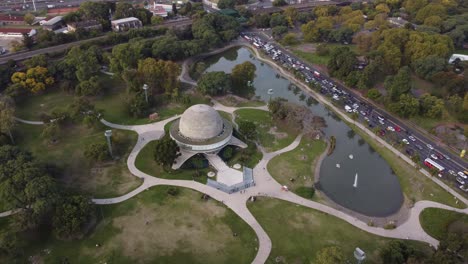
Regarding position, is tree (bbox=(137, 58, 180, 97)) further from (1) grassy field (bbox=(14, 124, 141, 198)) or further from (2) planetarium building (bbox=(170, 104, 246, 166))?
(2) planetarium building (bbox=(170, 104, 246, 166))

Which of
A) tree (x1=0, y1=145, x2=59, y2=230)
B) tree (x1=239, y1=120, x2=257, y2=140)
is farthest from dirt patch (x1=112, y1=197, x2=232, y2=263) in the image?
tree (x1=239, y1=120, x2=257, y2=140)

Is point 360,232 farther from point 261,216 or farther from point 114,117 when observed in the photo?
point 114,117

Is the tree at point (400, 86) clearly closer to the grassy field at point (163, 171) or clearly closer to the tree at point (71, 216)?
the grassy field at point (163, 171)

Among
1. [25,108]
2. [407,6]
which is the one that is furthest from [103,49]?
[407,6]

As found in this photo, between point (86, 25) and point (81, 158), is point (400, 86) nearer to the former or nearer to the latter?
point (81, 158)

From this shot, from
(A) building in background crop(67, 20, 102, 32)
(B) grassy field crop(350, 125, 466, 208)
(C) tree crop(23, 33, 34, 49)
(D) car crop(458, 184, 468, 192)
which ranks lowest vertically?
(B) grassy field crop(350, 125, 466, 208)

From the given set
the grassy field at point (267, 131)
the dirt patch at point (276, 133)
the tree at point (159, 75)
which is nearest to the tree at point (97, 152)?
the tree at point (159, 75)
